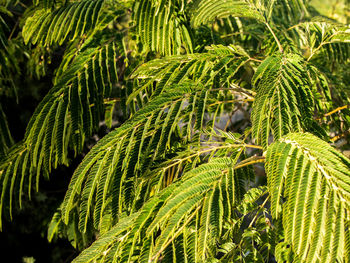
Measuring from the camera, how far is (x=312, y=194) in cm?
82

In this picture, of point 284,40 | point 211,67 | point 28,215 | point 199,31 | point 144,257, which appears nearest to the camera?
point 144,257

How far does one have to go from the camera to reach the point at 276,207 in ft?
2.88

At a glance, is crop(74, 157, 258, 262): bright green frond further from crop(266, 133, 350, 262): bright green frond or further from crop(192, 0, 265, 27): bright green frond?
crop(192, 0, 265, 27): bright green frond

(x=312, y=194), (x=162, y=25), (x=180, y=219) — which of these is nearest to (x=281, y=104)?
(x=312, y=194)

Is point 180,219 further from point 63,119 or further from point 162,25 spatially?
point 162,25

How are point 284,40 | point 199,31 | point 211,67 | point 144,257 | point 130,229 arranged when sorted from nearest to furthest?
1. point 144,257
2. point 130,229
3. point 211,67
4. point 284,40
5. point 199,31

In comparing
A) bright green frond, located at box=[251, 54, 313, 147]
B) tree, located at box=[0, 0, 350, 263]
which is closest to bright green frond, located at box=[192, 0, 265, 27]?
tree, located at box=[0, 0, 350, 263]

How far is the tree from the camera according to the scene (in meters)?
0.87

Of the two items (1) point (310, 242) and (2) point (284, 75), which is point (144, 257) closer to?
(1) point (310, 242)

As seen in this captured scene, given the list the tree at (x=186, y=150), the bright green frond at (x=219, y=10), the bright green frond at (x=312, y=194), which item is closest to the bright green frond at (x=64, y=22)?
the tree at (x=186, y=150)

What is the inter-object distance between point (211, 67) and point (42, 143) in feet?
2.13

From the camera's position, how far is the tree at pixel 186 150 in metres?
0.87

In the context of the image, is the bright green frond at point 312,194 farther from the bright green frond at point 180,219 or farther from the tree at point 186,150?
the bright green frond at point 180,219

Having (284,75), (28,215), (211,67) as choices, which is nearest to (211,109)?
(211,67)
